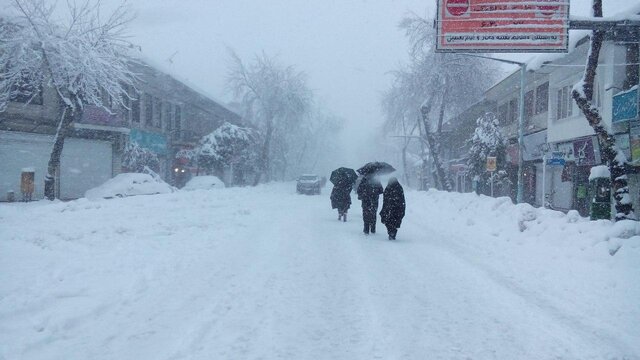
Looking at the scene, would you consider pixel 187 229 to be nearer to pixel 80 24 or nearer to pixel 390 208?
pixel 390 208

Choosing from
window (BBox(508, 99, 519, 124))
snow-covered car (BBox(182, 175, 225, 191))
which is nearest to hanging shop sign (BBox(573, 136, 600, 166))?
window (BBox(508, 99, 519, 124))

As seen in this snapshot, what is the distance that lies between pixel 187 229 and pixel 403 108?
2677 centimetres

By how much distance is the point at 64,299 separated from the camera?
5207 millimetres

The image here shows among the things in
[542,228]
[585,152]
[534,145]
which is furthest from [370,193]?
[534,145]

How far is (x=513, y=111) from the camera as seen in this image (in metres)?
31.5

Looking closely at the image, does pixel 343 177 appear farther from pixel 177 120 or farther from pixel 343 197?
pixel 177 120

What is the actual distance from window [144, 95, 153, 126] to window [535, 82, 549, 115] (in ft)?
79.9

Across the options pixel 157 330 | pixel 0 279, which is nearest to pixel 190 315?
pixel 157 330

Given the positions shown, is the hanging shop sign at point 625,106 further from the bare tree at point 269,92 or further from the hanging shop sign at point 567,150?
the bare tree at point 269,92

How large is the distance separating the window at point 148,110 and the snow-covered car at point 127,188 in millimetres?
12329

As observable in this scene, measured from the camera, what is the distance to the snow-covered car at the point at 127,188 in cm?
2124

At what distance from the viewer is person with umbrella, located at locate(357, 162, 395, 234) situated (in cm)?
1185

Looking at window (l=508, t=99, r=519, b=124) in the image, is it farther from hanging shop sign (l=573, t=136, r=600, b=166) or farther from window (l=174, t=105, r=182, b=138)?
window (l=174, t=105, r=182, b=138)

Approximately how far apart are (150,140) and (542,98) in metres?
24.4
